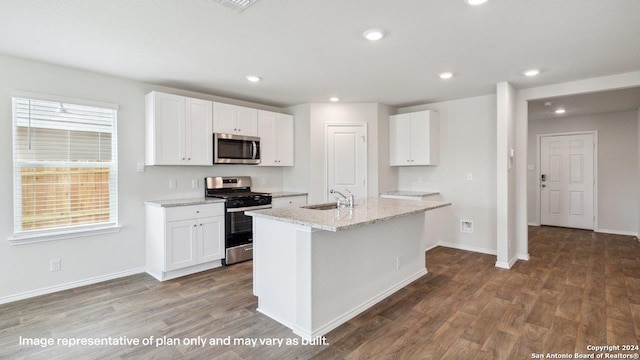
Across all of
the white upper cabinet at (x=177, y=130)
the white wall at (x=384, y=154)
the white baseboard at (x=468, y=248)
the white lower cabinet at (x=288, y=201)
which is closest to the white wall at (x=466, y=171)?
the white baseboard at (x=468, y=248)

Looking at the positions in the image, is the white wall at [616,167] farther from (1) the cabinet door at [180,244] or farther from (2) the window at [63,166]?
(2) the window at [63,166]

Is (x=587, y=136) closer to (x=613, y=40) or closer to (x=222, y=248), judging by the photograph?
(x=613, y=40)

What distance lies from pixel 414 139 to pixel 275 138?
2246 millimetres

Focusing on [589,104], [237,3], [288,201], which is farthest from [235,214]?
[589,104]

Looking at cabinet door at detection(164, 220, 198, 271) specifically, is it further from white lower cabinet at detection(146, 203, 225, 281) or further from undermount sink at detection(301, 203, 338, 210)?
undermount sink at detection(301, 203, 338, 210)

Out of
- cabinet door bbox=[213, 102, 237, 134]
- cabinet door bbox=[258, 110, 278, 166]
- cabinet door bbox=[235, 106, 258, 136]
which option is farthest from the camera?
cabinet door bbox=[258, 110, 278, 166]

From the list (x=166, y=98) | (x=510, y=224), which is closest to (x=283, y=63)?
(x=166, y=98)

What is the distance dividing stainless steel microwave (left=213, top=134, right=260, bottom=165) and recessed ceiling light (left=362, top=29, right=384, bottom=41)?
8.19ft

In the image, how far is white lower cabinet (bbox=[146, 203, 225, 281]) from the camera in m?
3.59

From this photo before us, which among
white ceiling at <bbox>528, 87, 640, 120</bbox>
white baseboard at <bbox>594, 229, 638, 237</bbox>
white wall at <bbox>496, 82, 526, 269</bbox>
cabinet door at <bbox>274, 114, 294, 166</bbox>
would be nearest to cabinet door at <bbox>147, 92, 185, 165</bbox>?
cabinet door at <bbox>274, 114, 294, 166</bbox>

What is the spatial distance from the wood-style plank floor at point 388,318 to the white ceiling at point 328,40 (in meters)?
2.34

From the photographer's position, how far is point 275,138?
5016 millimetres

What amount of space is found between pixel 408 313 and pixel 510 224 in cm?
228

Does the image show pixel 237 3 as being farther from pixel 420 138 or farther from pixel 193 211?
pixel 420 138
